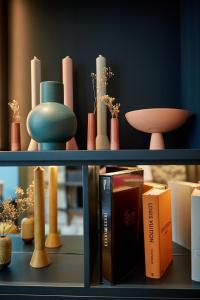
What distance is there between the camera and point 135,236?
3.54ft

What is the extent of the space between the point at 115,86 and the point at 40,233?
0.69 m

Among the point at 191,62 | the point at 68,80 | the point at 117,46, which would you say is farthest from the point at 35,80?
the point at 191,62

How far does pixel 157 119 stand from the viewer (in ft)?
3.22

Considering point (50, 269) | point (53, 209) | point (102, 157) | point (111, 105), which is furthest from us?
point (53, 209)

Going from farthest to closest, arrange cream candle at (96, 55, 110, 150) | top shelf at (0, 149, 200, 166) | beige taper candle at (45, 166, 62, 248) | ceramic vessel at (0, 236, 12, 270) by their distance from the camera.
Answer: beige taper candle at (45, 166, 62, 248) < cream candle at (96, 55, 110, 150) < ceramic vessel at (0, 236, 12, 270) < top shelf at (0, 149, 200, 166)

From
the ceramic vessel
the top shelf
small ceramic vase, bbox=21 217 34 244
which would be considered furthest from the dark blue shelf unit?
small ceramic vase, bbox=21 217 34 244

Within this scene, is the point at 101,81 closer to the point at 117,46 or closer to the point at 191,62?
the point at 117,46

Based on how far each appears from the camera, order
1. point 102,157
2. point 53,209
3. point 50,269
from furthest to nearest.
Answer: point 53,209 < point 50,269 < point 102,157

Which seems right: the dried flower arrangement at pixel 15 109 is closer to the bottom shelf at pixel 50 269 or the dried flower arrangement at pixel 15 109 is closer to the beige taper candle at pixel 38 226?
the beige taper candle at pixel 38 226

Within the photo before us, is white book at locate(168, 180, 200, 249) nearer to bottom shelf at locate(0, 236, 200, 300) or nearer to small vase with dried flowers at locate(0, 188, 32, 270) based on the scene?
bottom shelf at locate(0, 236, 200, 300)

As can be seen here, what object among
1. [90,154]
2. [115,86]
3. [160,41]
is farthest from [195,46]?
[90,154]

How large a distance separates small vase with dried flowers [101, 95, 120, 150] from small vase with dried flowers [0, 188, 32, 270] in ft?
1.42

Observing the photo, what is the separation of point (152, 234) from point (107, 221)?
0.17 meters

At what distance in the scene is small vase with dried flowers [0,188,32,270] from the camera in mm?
1060
